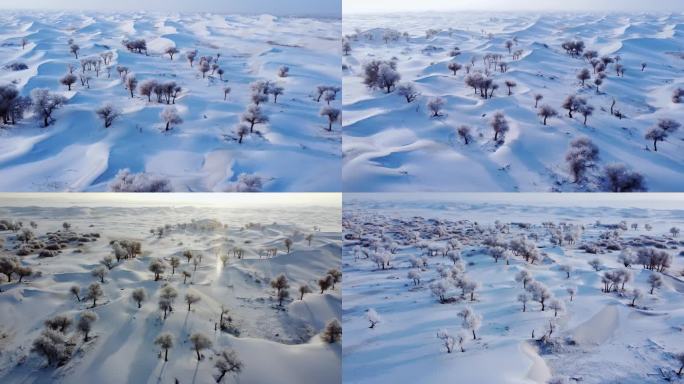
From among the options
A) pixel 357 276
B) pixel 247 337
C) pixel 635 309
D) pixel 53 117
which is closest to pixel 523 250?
pixel 635 309

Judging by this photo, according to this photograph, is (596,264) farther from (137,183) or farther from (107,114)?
(107,114)

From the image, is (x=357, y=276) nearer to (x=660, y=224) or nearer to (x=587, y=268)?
(x=587, y=268)

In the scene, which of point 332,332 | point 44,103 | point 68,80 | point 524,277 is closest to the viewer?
point 332,332

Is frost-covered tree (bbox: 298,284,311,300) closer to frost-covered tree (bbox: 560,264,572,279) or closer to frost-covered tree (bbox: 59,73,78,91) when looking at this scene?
frost-covered tree (bbox: 560,264,572,279)

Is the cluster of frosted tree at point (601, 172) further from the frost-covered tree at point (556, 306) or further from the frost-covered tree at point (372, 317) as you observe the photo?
the frost-covered tree at point (372, 317)

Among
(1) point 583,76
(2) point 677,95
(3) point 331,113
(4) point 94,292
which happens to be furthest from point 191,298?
(2) point 677,95

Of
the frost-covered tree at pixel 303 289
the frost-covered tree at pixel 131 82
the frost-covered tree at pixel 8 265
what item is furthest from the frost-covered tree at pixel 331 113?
the frost-covered tree at pixel 8 265
